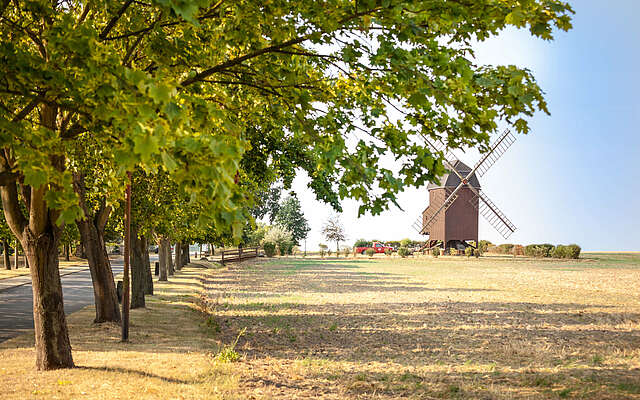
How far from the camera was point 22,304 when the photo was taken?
2045 cm

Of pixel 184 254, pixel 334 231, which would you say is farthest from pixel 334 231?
pixel 184 254

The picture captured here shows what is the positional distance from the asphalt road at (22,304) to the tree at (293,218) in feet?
244

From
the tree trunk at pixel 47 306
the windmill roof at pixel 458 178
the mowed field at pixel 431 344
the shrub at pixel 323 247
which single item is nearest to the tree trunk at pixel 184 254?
the mowed field at pixel 431 344

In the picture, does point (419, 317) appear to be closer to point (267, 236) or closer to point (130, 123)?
point (130, 123)

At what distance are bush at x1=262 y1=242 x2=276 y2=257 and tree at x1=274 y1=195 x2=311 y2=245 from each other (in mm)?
25600

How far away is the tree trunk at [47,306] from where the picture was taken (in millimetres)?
9273

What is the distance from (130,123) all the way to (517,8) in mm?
4809

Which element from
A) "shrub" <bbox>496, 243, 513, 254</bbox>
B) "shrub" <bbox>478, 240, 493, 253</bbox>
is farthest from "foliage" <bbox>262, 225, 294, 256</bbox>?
"shrub" <bbox>496, 243, 513, 254</bbox>

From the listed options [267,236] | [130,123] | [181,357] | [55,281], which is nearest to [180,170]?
[130,123]

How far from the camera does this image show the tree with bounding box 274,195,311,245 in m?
105

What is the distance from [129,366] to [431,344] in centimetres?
706

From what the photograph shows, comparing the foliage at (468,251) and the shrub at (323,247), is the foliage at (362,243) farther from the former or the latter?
the foliage at (468,251)

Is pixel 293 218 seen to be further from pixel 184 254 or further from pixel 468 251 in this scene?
pixel 184 254

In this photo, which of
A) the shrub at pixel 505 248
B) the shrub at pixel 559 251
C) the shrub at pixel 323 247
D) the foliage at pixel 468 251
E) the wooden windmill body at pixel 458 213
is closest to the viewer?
the shrub at pixel 559 251
